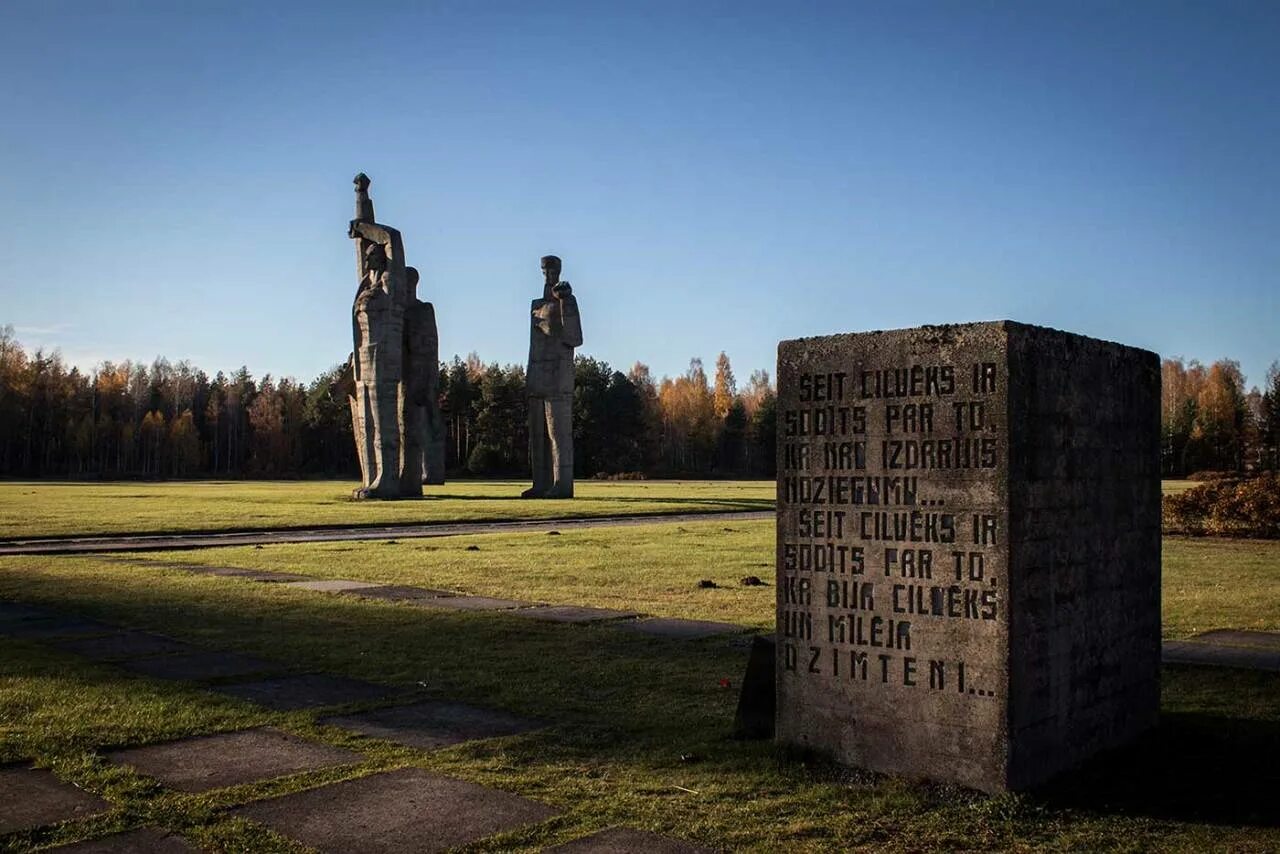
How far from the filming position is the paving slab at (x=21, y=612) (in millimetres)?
10047

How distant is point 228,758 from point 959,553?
11.9 feet

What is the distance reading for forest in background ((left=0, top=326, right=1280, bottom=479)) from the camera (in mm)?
86375

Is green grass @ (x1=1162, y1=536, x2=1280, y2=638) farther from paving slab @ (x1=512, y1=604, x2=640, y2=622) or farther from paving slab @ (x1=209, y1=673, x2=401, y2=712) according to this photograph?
paving slab @ (x1=209, y1=673, x2=401, y2=712)

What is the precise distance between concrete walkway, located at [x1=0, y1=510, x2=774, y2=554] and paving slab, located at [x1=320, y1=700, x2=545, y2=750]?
1298 cm

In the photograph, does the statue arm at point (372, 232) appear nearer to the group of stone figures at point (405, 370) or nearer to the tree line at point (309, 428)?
the group of stone figures at point (405, 370)

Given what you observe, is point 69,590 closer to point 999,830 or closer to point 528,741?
point 528,741

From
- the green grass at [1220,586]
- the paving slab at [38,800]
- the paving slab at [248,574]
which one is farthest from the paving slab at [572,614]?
the paving slab at [38,800]

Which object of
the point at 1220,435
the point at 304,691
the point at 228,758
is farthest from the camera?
the point at 1220,435

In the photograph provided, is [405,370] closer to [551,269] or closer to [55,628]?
[551,269]

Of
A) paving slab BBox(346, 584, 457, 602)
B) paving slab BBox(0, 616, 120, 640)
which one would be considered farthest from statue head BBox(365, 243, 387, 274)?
paving slab BBox(0, 616, 120, 640)

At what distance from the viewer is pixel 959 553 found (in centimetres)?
488

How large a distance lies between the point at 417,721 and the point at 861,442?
2.91m

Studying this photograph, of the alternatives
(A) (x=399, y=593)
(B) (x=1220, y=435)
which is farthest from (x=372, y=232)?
(B) (x=1220, y=435)

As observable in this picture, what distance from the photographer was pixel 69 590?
480 inches
